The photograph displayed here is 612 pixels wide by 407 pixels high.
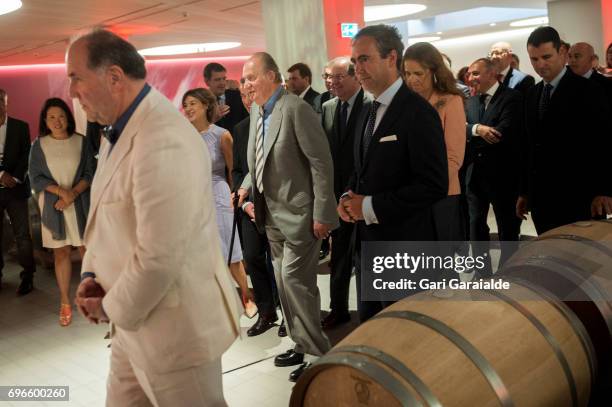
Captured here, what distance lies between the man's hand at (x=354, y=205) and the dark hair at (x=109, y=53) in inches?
44.4

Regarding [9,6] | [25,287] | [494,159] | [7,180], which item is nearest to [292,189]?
[494,159]

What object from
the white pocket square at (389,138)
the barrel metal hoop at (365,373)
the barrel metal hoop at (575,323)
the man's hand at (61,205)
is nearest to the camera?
the barrel metal hoop at (365,373)

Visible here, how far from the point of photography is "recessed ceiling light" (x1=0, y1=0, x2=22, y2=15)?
666cm

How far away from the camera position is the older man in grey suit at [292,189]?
3.35m

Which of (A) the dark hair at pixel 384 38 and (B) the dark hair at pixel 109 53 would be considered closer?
(B) the dark hair at pixel 109 53

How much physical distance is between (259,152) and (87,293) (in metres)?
1.76

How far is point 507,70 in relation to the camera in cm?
567

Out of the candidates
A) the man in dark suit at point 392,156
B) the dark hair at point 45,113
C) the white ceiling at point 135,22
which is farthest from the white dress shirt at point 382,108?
the white ceiling at point 135,22

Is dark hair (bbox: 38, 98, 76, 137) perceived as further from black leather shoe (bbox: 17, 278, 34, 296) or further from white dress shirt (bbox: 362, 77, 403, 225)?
white dress shirt (bbox: 362, 77, 403, 225)

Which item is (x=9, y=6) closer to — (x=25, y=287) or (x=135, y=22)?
(x=135, y=22)

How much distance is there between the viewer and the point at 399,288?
8.84ft

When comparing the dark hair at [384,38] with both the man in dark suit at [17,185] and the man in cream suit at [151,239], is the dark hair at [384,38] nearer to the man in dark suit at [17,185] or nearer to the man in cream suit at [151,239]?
the man in cream suit at [151,239]

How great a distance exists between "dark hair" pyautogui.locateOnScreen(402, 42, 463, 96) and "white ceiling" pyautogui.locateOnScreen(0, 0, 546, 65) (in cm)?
466

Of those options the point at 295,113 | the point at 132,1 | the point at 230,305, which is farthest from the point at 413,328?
the point at 132,1
